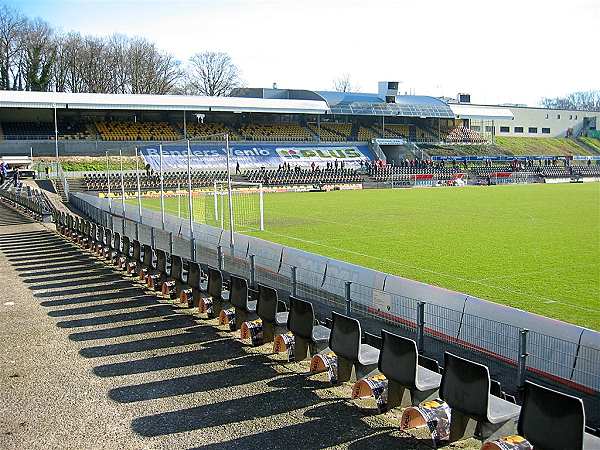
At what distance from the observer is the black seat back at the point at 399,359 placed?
6.70m

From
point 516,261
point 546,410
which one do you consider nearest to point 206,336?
point 546,410

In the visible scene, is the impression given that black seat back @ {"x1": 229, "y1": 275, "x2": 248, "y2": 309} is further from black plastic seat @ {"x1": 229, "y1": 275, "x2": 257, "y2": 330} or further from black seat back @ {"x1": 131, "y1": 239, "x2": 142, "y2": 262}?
black seat back @ {"x1": 131, "y1": 239, "x2": 142, "y2": 262}

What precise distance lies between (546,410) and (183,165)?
52222 millimetres

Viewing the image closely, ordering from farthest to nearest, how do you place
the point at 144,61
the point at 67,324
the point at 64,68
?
the point at 144,61 → the point at 64,68 → the point at 67,324

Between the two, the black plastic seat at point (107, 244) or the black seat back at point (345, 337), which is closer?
the black seat back at point (345, 337)

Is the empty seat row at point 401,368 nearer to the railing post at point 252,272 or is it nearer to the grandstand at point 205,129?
the railing post at point 252,272

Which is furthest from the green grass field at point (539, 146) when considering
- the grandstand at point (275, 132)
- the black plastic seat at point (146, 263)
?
the black plastic seat at point (146, 263)

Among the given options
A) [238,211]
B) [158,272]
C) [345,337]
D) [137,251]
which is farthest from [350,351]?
[238,211]

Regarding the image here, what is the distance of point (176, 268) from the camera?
1230 centimetres

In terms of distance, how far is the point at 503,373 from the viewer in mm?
7582

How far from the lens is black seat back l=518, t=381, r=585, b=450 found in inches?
198

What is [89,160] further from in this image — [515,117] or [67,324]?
[515,117]

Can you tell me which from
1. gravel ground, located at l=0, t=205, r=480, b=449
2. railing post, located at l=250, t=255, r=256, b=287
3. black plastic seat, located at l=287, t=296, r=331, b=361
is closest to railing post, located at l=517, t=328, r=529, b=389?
gravel ground, located at l=0, t=205, r=480, b=449

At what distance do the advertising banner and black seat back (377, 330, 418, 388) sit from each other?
154 feet
